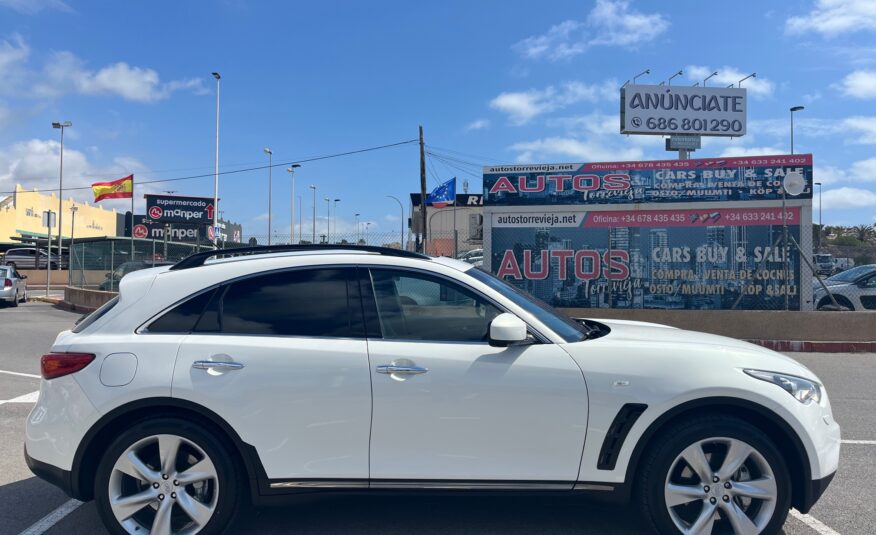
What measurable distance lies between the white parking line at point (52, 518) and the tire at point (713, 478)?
11.6 ft

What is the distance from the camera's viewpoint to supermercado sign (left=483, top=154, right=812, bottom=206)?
1477 cm

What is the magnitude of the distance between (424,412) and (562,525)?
4.14ft

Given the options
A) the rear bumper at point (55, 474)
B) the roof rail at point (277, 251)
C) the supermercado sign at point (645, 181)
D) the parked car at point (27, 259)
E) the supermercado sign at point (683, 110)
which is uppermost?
the supermercado sign at point (683, 110)

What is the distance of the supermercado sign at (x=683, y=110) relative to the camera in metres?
23.5

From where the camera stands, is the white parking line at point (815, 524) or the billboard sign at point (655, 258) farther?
the billboard sign at point (655, 258)

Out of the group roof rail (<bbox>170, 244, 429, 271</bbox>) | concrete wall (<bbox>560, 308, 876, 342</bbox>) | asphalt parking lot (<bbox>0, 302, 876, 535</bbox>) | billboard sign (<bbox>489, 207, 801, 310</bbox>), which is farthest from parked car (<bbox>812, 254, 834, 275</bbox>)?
roof rail (<bbox>170, 244, 429, 271</bbox>)

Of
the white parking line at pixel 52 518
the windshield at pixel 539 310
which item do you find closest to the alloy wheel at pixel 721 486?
the windshield at pixel 539 310

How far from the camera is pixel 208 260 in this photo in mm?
4098

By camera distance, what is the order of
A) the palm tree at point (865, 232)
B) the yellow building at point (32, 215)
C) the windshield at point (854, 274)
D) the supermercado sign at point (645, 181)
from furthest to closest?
the palm tree at point (865, 232)
the yellow building at point (32, 215)
the windshield at point (854, 274)
the supermercado sign at point (645, 181)

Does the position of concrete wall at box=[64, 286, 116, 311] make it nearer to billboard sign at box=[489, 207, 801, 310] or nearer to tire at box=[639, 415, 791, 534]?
billboard sign at box=[489, 207, 801, 310]

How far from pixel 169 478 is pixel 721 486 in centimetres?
301

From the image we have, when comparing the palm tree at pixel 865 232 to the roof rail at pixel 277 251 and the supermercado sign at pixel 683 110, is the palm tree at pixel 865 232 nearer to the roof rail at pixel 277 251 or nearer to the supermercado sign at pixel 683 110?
the supermercado sign at pixel 683 110

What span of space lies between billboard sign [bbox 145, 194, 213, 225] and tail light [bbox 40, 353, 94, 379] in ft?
124

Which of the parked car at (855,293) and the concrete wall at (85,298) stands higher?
the parked car at (855,293)
